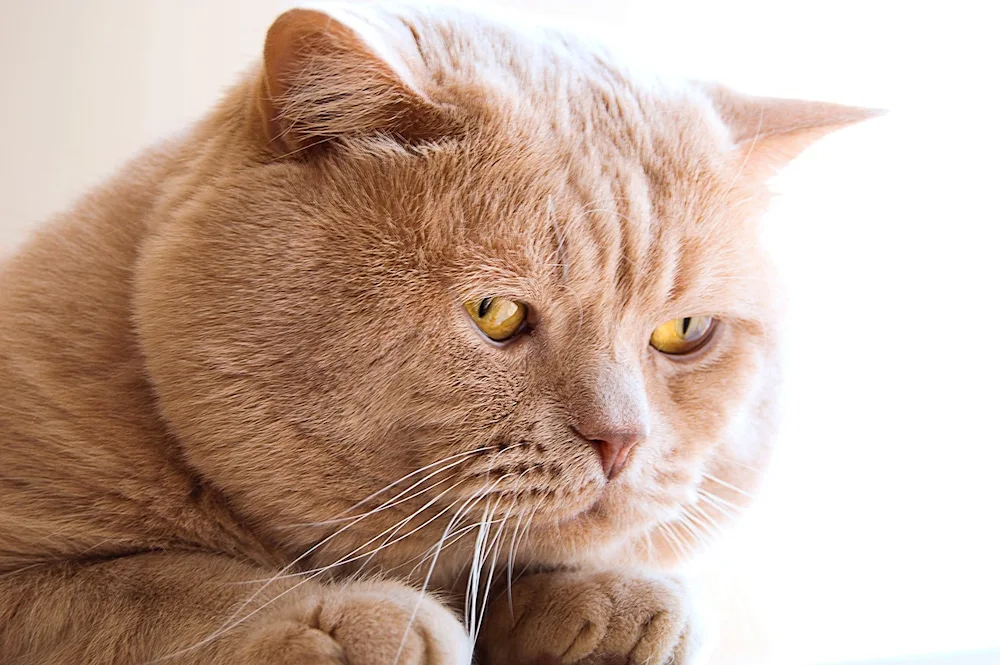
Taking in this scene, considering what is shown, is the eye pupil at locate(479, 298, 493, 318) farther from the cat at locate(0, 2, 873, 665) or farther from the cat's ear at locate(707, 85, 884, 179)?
the cat's ear at locate(707, 85, 884, 179)

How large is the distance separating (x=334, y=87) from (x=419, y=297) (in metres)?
0.23

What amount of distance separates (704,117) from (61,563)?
887 mm

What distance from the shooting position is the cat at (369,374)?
94 cm

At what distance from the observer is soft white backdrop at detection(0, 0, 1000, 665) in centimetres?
139

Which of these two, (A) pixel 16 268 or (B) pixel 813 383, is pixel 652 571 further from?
(A) pixel 16 268

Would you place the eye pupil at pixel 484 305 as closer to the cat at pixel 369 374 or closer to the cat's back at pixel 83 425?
the cat at pixel 369 374

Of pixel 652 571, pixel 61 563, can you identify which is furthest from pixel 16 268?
pixel 652 571

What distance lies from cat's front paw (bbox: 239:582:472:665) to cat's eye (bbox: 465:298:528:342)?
28 centimetres

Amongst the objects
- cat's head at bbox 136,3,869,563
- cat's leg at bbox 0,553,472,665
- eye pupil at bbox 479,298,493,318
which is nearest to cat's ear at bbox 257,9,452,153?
cat's head at bbox 136,3,869,563

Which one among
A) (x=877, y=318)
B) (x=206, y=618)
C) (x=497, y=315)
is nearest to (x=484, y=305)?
(x=497, y=315)

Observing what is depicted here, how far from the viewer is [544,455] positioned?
0.95m

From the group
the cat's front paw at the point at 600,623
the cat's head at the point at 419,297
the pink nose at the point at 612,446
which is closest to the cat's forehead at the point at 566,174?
the cat's head at the point at 419,297

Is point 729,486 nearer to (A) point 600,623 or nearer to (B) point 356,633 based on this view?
(A) point 600,623

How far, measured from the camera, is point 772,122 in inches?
47.8
